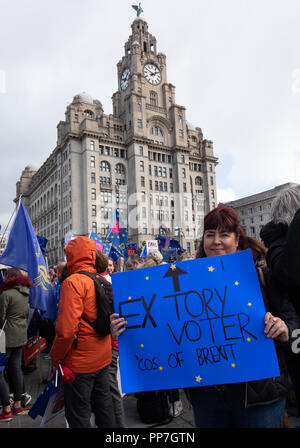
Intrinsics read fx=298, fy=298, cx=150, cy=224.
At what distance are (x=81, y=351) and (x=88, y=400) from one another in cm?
49

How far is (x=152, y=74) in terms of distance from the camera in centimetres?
6619

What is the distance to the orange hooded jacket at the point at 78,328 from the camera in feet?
9.37

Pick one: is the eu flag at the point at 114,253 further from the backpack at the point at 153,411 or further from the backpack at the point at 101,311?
the backpack at the point at 101,311

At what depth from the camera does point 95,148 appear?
5594 cm

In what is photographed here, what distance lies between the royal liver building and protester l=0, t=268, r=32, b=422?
4744 centimetres

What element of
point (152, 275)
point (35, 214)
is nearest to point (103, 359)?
point (152, 275)

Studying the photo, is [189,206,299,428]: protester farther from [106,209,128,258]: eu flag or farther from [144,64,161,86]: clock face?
[144,64,161,86]: clock face

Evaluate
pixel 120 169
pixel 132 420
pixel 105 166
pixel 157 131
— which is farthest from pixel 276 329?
pixel 157 131

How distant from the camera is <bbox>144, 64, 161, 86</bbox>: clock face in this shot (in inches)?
2576

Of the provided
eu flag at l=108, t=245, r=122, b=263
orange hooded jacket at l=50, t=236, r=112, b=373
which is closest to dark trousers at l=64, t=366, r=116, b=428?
orange hooded jacket at l=50, t=236, r=112, b=373

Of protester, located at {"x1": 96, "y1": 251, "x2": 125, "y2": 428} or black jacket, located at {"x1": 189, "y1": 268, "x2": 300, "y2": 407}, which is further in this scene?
protester, located at {"x1": 96, "y1": 251, "x2": 125, "y2": 428}

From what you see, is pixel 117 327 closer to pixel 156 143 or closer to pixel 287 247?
pixel 287 247

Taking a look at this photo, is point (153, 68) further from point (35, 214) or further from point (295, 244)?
point (295, 244)

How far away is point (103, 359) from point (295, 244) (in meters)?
2.28
